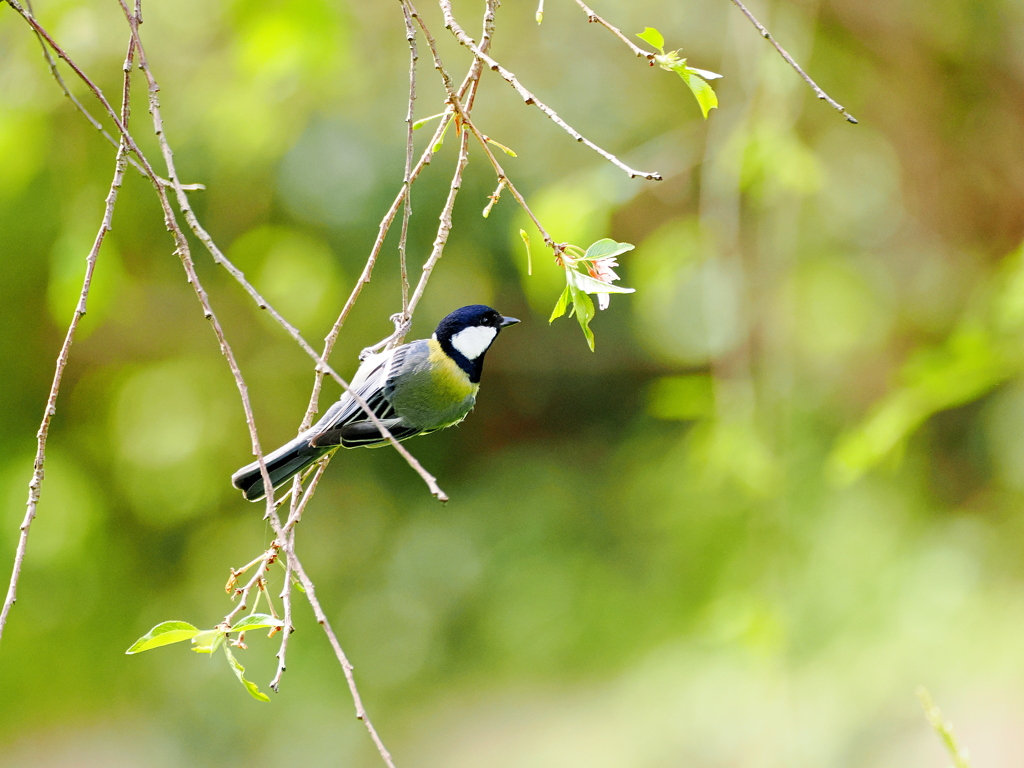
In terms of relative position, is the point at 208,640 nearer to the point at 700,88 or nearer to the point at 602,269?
the point at 602,269

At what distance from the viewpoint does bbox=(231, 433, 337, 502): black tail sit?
4.51 feet

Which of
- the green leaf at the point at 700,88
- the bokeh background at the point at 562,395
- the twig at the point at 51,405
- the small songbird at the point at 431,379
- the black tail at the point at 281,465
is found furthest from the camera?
the bokeh background at the point at 562,395

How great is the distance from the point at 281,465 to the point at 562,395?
3896 millimetres

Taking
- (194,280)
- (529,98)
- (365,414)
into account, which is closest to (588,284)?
(529,98)

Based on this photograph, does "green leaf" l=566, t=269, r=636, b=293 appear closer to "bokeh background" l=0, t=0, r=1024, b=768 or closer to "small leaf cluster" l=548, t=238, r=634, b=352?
"small leaf cluster" l=548, t=238, r=634, b=352

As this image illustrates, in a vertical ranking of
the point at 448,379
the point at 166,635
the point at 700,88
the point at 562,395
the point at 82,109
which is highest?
the point at 82,109

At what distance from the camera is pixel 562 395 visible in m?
5.30

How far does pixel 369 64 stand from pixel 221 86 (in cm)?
74

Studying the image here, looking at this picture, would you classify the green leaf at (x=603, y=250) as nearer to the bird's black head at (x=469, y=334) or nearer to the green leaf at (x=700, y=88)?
the green leaf at (x=700, y=88)

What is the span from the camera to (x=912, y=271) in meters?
4.17

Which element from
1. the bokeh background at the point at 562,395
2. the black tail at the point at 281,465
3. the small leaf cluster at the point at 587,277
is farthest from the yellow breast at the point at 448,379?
the bokeh background at the point at 562,395

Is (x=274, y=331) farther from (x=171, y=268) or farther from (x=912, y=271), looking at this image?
(x=912, y=271)

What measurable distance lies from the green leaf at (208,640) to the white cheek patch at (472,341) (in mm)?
733

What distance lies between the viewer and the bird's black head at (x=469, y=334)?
5.23 feet
